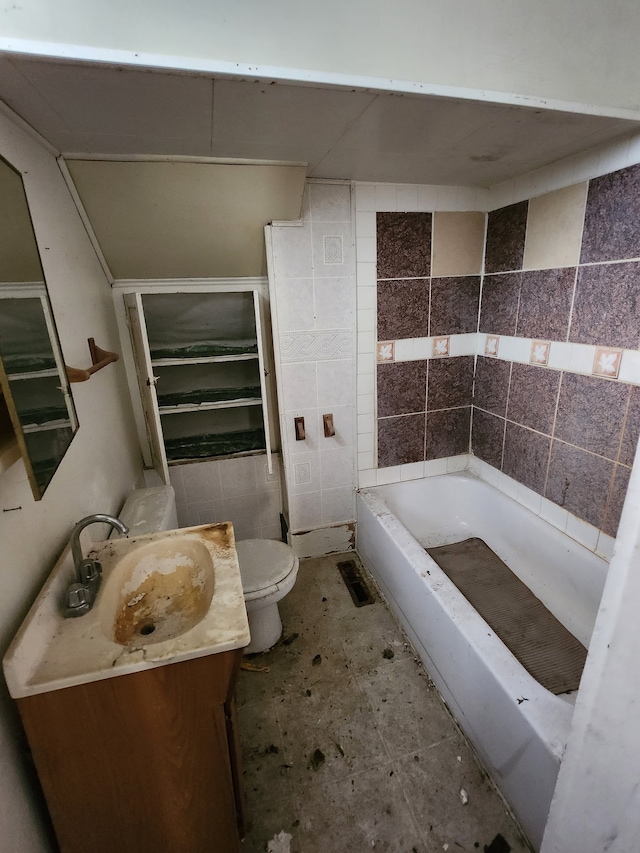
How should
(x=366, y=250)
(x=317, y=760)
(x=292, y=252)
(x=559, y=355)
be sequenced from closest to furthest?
(x=317, y=760) → (x=559, y=355) → (x=292, y=252) → (x=366, y=250)

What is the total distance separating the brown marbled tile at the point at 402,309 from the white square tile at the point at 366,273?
0.05 m

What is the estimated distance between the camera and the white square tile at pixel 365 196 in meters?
1.86

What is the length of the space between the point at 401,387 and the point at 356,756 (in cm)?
160

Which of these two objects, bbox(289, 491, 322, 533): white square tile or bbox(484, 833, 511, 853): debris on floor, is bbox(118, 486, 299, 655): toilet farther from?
bbox(484, 833, 511, 853): debris on floor

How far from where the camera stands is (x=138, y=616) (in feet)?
3.65

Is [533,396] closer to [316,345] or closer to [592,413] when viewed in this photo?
[592,413]

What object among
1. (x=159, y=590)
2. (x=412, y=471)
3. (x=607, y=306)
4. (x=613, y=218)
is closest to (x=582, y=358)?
(x=607, y=306)

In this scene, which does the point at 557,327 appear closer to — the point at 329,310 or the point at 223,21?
the point at 329,310

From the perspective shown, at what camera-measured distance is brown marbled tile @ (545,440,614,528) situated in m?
1.59

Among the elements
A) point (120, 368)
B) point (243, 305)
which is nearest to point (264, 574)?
point (120, 368)

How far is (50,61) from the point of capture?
83cm

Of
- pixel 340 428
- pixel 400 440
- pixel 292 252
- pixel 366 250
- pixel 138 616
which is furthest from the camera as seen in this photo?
pixel 400 440

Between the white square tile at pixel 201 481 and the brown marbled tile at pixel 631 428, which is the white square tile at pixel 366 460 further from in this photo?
the brown marbled tile at pixel 631 428

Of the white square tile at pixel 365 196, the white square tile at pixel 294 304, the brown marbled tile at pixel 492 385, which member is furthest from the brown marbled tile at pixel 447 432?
the white square tile at pixel 365 196
